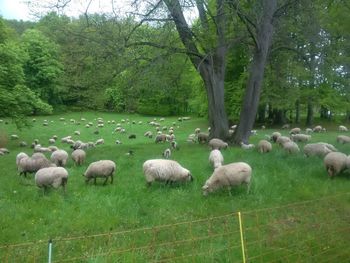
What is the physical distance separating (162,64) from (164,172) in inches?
361

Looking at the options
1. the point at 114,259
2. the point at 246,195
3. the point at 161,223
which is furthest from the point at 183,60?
the point at 114,259

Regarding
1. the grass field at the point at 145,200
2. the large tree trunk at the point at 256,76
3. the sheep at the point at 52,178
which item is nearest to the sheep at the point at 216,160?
the grass field at the point at 145,200

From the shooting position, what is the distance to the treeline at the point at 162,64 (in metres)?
20.5

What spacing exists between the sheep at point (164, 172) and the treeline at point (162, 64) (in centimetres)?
805

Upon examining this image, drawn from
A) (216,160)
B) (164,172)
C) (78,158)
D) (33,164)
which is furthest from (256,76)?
(33,164)

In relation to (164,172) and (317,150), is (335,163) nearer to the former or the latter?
(317,150)

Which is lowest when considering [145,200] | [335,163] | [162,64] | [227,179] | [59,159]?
[59,159]

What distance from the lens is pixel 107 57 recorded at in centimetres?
2069

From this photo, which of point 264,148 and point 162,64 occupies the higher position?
point 162,64

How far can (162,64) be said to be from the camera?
20562 mm

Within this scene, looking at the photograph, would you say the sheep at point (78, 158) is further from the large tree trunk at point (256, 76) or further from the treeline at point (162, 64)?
the large tree trunk at point (256, 76)

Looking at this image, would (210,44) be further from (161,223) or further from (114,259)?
(114,259)

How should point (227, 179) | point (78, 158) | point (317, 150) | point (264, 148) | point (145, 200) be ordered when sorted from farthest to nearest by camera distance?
point (264, 148) < point (78, 158) < point (317, 150) < point (227, 179) < point (145, 200)

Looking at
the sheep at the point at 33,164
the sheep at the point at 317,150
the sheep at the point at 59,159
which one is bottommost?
the sheep at the point at 59,159
